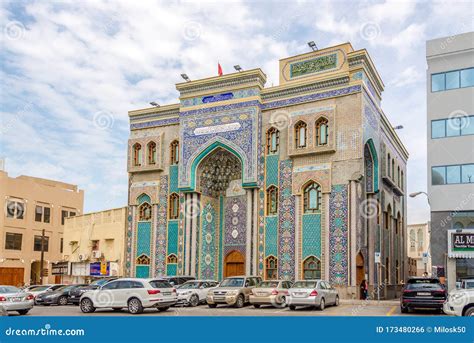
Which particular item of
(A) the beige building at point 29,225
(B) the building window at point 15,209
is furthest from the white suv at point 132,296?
(B) the building window at point 15,209

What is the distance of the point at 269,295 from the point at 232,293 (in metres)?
1.53

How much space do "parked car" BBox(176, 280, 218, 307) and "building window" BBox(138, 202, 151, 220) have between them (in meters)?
11.5

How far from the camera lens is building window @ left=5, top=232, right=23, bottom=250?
52438 millimetres

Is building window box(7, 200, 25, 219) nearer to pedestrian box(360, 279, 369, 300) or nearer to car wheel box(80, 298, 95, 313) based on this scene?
car wheel box(80, 298, 95, 313)

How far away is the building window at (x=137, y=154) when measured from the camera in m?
38.1

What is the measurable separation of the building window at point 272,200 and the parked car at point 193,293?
23.9ft

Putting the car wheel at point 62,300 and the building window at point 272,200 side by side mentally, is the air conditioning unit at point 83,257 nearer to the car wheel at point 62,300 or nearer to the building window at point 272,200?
the car wheel at point 62,300

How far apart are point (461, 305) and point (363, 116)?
16.0 metres

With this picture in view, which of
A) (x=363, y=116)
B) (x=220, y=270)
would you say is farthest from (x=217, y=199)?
(x=363, y=116)

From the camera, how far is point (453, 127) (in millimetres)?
30797

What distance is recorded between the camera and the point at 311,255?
3073cm

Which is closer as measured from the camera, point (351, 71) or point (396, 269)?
point (351, 71)

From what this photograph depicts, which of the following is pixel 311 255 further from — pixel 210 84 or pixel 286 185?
pixel 210 84

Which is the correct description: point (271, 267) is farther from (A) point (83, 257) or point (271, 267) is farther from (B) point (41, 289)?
(A) point (83, 257)
